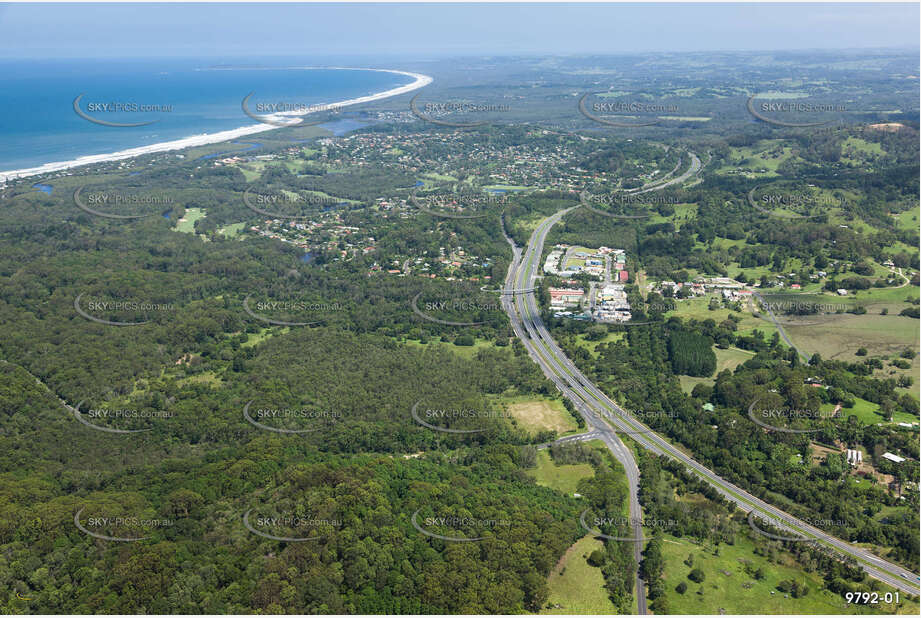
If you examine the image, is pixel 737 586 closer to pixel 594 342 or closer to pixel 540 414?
pixel 540 414

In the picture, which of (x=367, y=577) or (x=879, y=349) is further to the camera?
(x=879, y=349)

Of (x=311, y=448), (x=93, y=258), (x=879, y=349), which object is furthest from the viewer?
(x=93, y=258)

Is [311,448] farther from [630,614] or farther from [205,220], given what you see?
[205,220]

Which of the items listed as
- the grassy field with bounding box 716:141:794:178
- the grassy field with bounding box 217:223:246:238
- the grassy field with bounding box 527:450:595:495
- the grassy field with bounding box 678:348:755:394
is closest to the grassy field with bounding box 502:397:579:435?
the grassy field with bounding box 527:450:595:495

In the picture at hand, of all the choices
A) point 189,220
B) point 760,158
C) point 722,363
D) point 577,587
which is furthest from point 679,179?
point 577,587

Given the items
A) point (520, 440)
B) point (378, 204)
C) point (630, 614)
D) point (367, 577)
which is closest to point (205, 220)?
point (378, 204)

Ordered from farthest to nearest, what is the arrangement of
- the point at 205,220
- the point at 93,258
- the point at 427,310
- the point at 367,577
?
the point at 205,220
the point at 93,258
the point at 427,310
the point at 367,577
